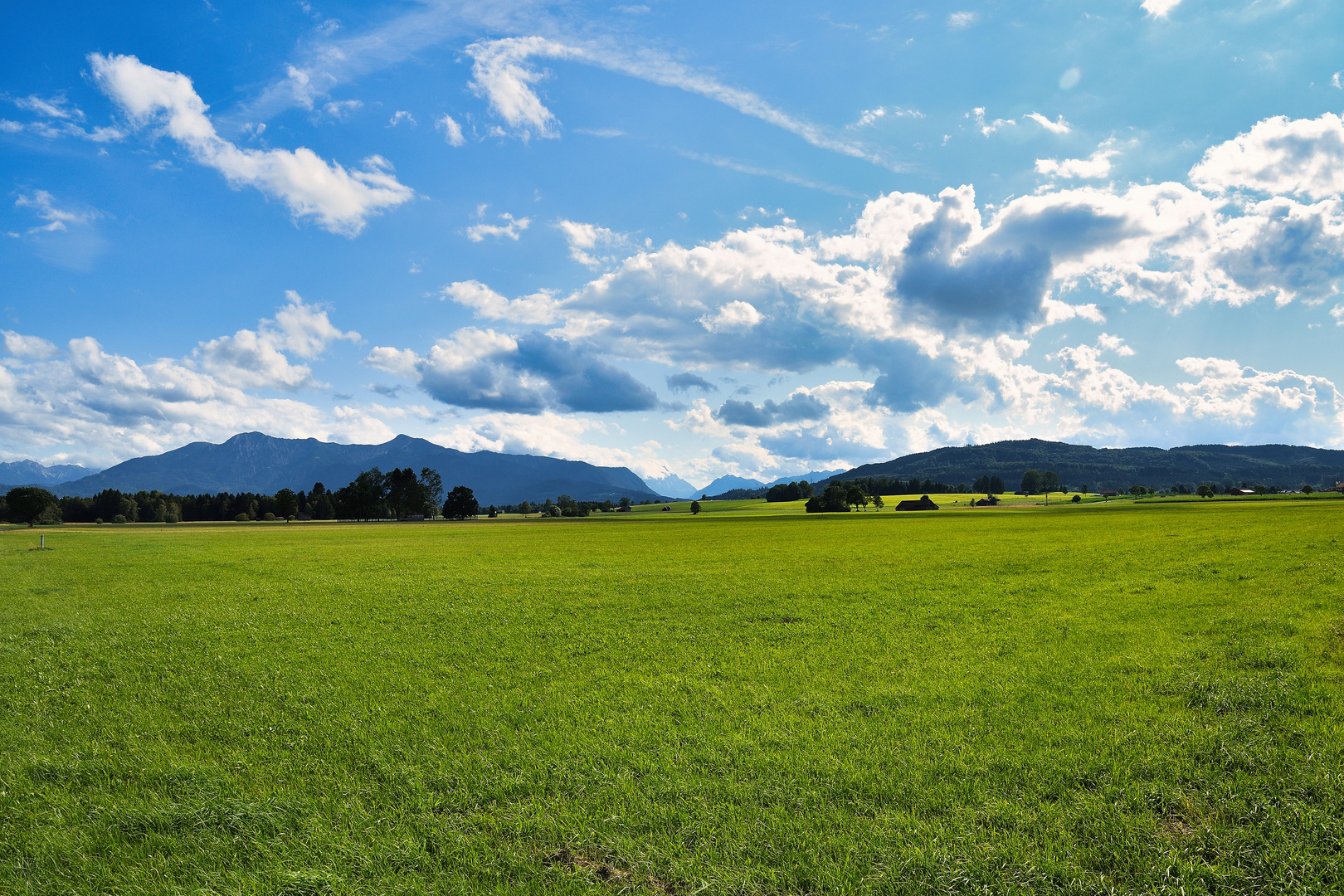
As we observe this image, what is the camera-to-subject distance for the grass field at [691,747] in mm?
6320

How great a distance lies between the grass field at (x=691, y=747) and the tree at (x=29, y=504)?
165086 mm

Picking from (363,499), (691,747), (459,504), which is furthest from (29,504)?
(691,747)

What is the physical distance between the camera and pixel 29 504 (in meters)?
130

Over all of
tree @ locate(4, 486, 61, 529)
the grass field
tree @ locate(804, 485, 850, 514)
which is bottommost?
tree @ locate(804, 485, 850, 514)

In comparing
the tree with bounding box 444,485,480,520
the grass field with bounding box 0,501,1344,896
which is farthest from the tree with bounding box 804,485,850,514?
the grass field with bounding box 0,501,1344,896

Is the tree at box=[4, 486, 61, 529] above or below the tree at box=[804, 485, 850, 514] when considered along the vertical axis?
above

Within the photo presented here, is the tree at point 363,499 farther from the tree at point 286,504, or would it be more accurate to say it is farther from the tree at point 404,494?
the tree at point 286,504

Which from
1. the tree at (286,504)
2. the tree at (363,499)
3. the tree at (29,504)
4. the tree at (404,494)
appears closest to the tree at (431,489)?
the tree at (404,494)

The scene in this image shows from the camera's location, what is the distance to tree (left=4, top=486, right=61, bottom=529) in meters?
130

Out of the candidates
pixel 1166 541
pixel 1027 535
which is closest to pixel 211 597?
pixel 1166 541

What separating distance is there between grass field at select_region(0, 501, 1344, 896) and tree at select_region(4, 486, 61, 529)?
165086 mm

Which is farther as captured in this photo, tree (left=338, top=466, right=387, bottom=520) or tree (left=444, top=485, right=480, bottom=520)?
tree (left=444, top=485, right=480, bottom=520)

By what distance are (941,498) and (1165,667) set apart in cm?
20249

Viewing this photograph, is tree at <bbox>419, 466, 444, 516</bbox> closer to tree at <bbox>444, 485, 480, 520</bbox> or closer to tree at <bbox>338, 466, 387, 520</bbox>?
tree at <bbox>444, 485, 480, 520</bbox>
